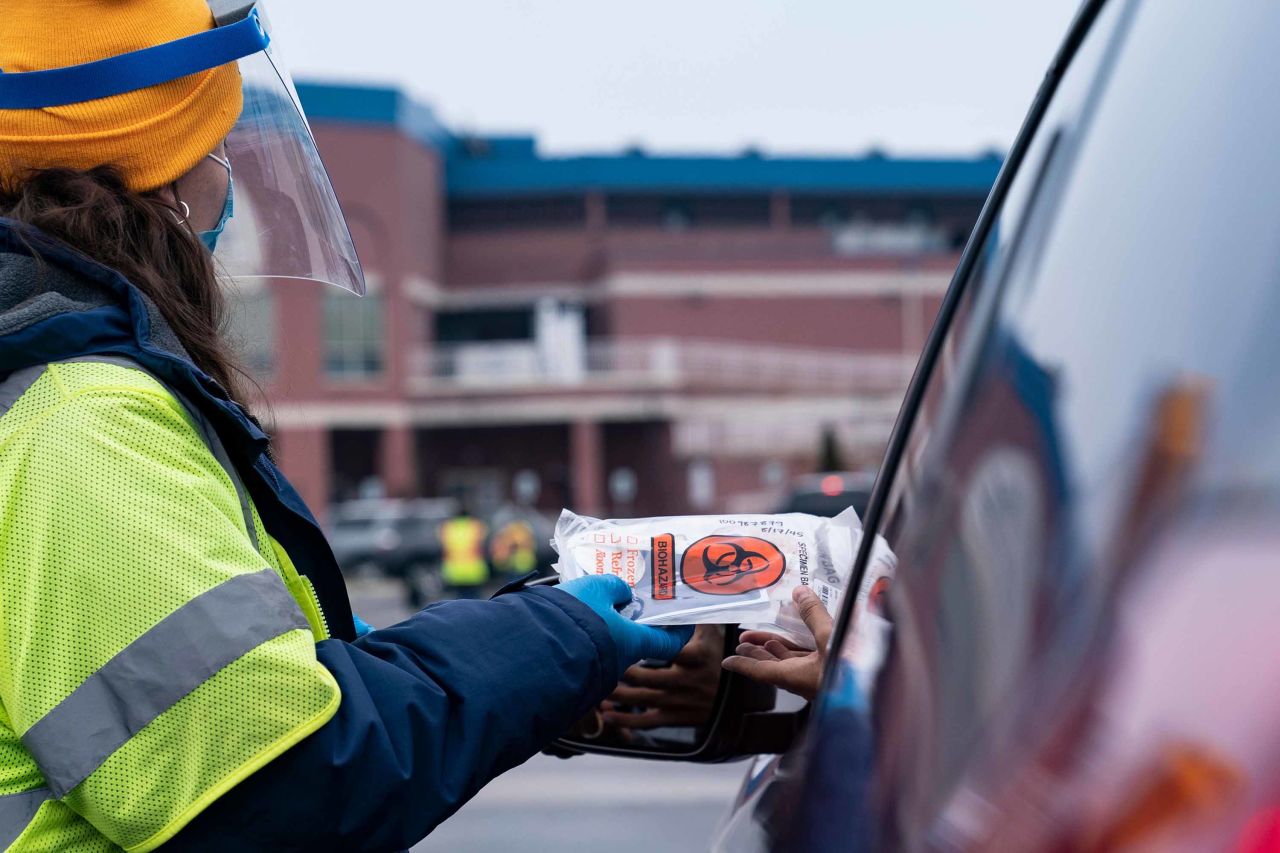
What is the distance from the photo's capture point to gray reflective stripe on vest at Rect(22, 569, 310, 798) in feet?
3.46

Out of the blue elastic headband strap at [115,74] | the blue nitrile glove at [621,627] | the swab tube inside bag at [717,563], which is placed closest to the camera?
the blue elastic headband strap at [115,74]

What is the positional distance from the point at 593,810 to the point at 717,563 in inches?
196

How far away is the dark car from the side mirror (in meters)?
0.71

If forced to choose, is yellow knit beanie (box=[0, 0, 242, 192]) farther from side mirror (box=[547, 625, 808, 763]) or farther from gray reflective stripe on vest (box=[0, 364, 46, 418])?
side mirror (box=[547, 625, 808, 763])

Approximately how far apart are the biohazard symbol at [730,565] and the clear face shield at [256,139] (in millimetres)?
681

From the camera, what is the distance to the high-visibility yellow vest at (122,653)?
3.46 ft

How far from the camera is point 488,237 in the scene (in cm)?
4806

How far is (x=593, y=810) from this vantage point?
6352 mm

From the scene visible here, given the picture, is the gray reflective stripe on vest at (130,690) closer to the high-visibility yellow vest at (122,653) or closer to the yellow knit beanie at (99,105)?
the high-visibility yellow vest at (122,653)

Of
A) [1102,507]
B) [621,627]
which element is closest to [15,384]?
[621,627]

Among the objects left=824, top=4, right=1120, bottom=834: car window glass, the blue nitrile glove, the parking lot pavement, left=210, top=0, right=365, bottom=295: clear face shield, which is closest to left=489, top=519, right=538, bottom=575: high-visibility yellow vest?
the parking lot pavement

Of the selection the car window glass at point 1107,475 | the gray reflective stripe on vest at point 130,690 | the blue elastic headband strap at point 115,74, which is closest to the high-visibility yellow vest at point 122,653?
the gray reflective stripe on vest at point 130,690

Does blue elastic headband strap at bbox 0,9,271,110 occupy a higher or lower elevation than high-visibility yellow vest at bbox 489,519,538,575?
higher

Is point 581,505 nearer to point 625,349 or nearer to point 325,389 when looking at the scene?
point 625,349
